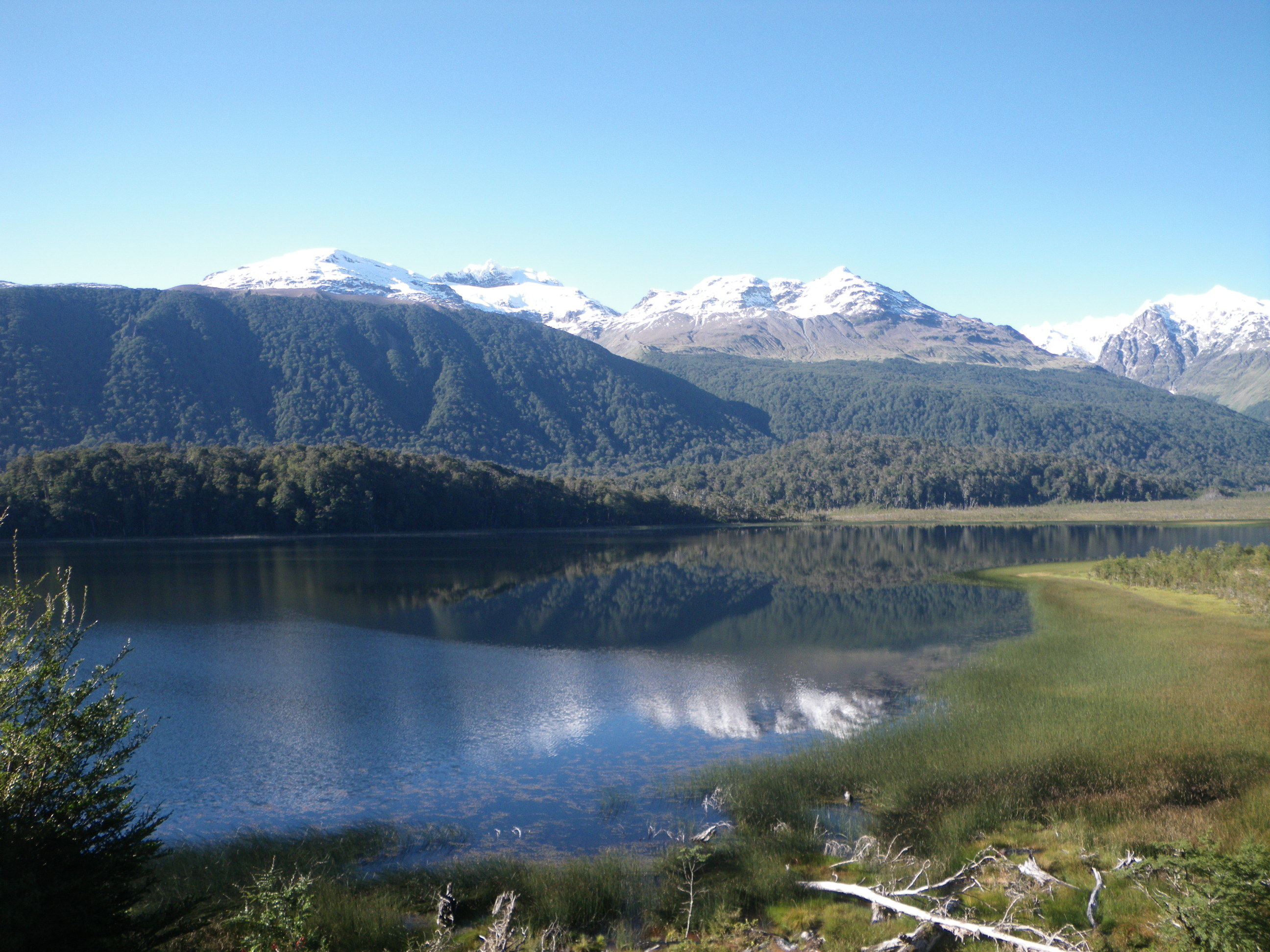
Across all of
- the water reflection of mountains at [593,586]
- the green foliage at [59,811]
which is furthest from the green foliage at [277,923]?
the water reflection of mountains at [593,586]

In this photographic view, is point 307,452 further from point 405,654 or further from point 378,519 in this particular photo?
point 405,654

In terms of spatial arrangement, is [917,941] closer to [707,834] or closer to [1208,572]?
[707,834]

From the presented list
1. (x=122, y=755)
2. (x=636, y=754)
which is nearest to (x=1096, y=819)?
(x=636, y=754)

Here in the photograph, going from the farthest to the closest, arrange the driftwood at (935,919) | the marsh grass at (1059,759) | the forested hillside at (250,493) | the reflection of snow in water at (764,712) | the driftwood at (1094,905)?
the forested hillside at (250,493), the reflection of snow in water at (764,712), the marsh grass at (1059,759), the driftwood at (1094,905), the driftwood at (935,919)

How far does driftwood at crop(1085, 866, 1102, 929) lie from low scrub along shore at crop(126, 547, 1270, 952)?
57 millimetres

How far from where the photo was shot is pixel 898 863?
13938 mm

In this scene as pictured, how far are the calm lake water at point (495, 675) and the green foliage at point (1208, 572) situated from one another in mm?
9257

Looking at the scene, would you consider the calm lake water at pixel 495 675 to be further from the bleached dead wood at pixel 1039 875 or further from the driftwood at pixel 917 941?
A: the bleached dead wood at pixel 1039 875

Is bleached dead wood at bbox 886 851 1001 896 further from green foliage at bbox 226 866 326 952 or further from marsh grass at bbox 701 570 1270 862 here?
green foliage at bbox 226 866 326 952

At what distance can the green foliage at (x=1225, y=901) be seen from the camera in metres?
9.04

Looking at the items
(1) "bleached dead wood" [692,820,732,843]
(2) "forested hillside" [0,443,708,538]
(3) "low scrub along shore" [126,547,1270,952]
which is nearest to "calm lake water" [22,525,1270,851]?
(1) "bleached dead wood" [692,820,732,843]

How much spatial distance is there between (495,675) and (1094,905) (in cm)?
2372

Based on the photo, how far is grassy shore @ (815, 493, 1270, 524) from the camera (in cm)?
15912

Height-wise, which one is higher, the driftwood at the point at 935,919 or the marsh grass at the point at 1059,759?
the driftwood at the point at 935,919
